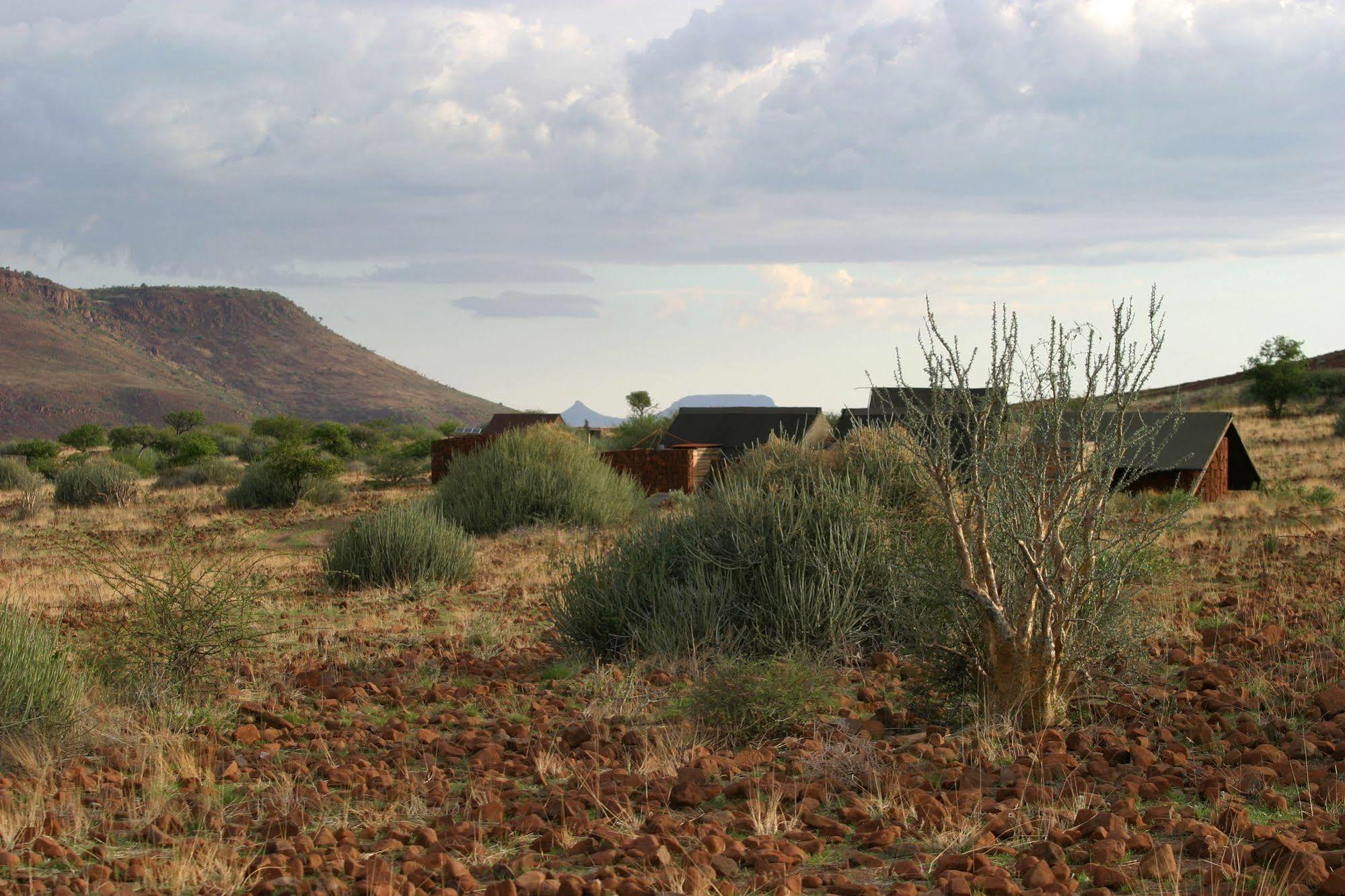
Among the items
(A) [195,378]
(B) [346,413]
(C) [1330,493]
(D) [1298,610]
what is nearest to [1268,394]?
(C) [1330,493]

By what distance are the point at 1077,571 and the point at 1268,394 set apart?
45.3 m

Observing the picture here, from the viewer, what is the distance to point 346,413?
11625 centimetres

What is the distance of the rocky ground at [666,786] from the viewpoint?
407cm

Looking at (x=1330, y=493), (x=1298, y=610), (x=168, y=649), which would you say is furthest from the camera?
(x=1330, y=493)

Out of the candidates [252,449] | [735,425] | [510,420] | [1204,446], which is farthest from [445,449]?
[252,449]

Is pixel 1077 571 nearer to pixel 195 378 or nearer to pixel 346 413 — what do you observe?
pixel 346 413

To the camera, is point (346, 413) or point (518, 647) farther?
point (346, 413)

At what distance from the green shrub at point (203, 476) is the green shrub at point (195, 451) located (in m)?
3.25

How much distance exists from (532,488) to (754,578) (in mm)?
11927

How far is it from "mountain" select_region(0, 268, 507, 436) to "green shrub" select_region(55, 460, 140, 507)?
68.1 metres

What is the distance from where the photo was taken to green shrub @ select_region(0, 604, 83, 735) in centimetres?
612

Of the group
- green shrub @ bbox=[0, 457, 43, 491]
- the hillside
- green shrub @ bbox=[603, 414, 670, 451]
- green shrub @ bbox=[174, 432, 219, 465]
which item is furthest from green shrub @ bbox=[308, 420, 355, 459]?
the hillside

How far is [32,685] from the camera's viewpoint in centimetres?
623

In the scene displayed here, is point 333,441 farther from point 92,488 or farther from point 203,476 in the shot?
point 92,488
